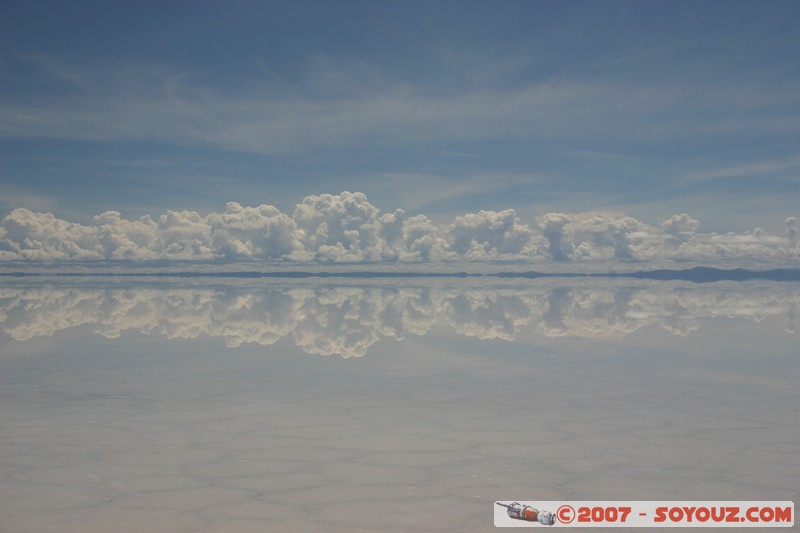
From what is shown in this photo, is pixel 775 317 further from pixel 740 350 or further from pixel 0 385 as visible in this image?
pixel 0 385

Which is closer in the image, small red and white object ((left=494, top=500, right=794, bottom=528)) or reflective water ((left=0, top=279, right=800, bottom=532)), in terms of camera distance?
small red and white object ((left=494, top=500, right=794, bottom=528))

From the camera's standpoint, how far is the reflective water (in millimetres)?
6539

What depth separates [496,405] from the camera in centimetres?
1096

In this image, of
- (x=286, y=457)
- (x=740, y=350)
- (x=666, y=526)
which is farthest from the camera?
(x=740, y=350)

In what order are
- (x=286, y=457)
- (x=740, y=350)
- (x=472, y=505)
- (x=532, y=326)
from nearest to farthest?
1. (x=472, y=505)
2. (x=286, y=457)
3. (x=740, y=350)
4. (x=532, y=326)

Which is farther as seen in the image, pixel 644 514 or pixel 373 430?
pixel 373 430

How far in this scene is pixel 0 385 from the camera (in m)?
12.7

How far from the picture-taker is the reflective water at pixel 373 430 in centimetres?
654

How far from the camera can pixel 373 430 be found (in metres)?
9.25

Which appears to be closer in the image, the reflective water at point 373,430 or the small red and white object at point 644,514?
the small red and white object at point 644,514

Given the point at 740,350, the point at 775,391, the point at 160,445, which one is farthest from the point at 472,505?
the point at 740,350

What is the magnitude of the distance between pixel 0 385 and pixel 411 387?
21.9ft

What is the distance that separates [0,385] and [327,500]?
8.46 meters

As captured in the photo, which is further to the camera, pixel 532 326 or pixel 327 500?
pixel 532 326
